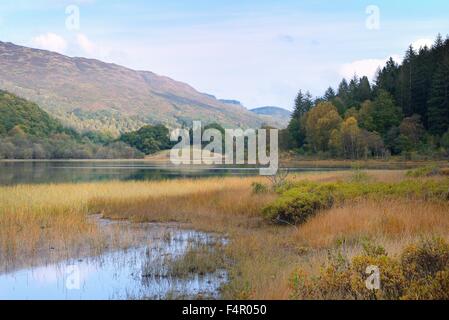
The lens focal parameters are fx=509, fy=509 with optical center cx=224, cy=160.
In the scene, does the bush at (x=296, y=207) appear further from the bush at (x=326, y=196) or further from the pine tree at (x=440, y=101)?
the pine tree at (x=440, y=101)

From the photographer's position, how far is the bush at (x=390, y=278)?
8630mm

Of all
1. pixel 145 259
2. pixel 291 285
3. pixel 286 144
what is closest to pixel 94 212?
pixel 145 259

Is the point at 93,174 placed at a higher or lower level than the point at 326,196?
lower

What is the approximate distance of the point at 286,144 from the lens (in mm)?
130750

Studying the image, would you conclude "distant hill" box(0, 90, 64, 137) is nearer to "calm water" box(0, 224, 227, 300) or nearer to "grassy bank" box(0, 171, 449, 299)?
"grassy bank" box(0, 171, 449, 299)

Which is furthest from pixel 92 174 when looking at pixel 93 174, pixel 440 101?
pixel 440 101

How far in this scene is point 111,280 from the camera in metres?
11.9

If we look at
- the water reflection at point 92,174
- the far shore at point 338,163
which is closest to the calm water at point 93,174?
the water reflection at point 92,174

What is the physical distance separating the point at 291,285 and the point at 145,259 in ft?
18.9

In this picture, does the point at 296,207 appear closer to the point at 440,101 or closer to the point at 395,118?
the point at 440,101

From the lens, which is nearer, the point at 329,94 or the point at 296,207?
the point at 296,207

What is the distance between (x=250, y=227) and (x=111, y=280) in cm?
942
